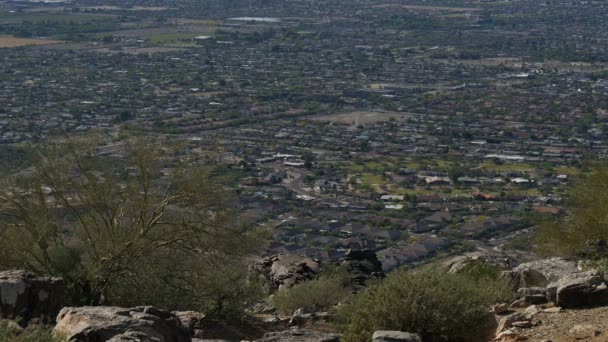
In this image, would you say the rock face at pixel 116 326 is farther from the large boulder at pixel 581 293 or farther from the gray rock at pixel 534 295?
the gray rock at pixel 534 295

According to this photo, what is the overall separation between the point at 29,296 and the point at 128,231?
121 inches

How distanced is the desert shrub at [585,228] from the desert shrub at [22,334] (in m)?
9.12

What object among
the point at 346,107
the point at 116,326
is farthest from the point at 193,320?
the point at 346,107

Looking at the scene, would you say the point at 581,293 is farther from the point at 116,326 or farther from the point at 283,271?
the point at 283,271

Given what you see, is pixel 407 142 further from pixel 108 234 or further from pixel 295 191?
pixel 108 234

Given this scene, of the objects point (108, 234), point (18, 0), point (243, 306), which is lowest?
point (18, 0)

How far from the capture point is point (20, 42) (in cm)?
10938

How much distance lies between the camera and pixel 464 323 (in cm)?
1281

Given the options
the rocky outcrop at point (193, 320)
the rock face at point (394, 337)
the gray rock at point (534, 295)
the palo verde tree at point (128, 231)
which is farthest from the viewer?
the palo verde tree at point (128, 231)

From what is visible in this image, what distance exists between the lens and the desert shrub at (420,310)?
12.6 metres

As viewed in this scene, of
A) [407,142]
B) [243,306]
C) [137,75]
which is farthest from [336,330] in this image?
[137,75]

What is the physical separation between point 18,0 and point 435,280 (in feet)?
520

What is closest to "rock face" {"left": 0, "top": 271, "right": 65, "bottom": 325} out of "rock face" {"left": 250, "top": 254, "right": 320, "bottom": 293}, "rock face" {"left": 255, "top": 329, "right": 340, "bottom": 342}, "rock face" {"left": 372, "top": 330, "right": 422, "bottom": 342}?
"rock face" {"left": 255, "top": 329, "right": 340, "bottom": 342}

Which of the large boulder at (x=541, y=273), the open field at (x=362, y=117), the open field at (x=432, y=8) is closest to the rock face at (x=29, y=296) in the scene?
the large boulder at (x=541, y=273)
